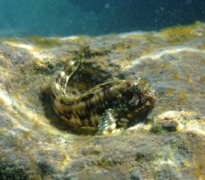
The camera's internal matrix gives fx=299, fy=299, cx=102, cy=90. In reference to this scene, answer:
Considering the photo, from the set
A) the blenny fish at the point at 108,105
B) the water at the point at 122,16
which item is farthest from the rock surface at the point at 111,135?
the water at the point at 122,16

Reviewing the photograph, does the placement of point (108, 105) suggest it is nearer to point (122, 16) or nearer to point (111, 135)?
point (111, 135)

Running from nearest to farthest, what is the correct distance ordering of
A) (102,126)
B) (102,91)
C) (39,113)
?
(102,126) < (102,91) < (39,113)

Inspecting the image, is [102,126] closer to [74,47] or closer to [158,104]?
[158,104]

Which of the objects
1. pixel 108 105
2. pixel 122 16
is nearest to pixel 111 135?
pixel 108 105

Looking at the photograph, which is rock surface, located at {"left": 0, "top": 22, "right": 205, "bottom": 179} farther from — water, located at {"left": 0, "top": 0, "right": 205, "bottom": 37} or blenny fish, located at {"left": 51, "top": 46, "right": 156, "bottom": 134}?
water, located at {"left": 0, "top": 0, "right": 205, "bottom": 37}

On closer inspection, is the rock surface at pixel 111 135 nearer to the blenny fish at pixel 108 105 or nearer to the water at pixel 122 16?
the blenny fish at pixel 108 105

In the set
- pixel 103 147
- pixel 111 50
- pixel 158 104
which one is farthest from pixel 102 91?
pixel 111 50
